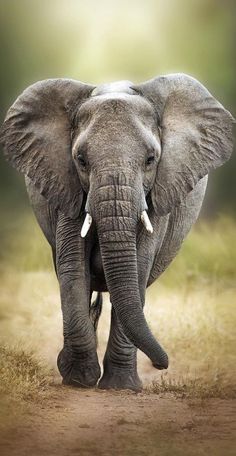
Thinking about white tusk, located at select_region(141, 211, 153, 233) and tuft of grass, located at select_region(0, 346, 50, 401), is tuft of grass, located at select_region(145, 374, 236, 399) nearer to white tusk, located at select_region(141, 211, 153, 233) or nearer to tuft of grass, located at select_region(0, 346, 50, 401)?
tuft of grass, located at select_region(0, 346, 50, 401)

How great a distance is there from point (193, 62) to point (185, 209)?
2549 mm

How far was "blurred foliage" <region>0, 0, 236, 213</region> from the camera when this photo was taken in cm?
679

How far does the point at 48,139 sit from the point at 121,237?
0.63 m

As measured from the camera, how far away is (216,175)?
301 inches

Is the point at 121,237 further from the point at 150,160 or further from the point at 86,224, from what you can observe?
the point at 150,160

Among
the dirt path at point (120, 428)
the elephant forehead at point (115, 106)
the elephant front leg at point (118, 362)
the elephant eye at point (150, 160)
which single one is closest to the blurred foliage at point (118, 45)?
the elephant forehead at point (115, 106)

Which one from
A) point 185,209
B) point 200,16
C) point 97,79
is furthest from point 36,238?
point 185,209

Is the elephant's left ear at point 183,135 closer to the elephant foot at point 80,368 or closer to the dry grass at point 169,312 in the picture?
the elephant foot at point 80,368

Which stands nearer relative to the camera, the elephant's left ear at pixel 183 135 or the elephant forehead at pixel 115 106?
the elephant forehead at pixel 115 106

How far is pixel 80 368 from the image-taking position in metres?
4.70

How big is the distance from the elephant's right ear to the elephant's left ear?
29cm

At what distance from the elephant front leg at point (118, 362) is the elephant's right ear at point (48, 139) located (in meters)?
0.52

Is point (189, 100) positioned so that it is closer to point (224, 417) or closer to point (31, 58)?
point (224, 417)

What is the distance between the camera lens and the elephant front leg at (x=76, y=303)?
15.2 ft
